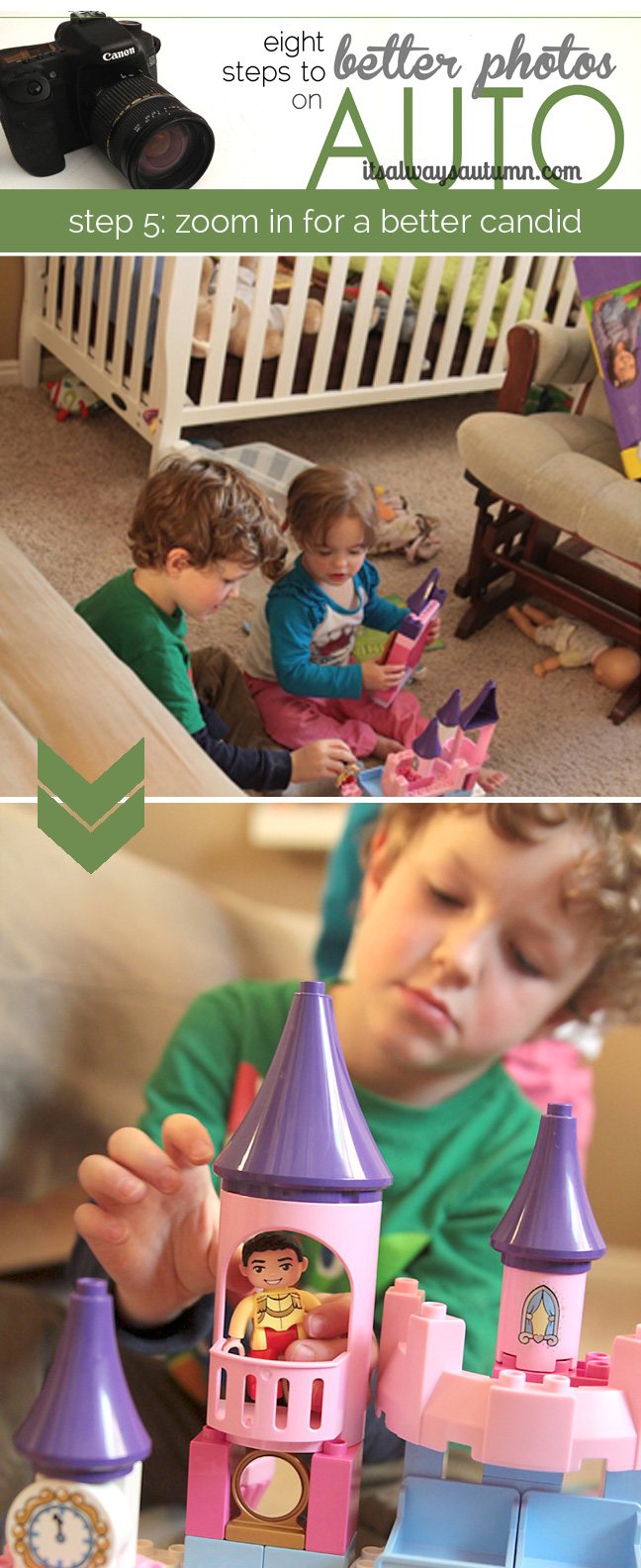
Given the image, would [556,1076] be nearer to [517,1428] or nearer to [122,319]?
[517,1428]

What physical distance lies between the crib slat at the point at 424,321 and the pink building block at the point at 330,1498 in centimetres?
229

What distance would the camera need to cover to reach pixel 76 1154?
0.80 meters

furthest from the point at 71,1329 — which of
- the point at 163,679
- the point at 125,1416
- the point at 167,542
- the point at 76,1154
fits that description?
the point at 167,542

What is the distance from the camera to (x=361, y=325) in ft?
8.14

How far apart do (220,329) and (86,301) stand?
1.00ft

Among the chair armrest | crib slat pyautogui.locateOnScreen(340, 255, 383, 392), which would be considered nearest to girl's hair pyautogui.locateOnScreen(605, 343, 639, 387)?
the chair armrest

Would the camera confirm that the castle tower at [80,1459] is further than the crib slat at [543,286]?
No

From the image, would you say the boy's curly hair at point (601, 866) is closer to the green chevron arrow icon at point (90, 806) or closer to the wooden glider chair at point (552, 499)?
the green chevron arrow icon at point (90, 806)

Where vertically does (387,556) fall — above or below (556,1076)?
above

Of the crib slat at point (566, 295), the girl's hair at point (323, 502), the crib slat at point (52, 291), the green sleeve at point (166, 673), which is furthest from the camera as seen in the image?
the crib slat at point (566, 295)

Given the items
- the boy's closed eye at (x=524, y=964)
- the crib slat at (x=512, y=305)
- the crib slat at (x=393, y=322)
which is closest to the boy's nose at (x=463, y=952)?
the boy's closed eye at (x=524, y=964)

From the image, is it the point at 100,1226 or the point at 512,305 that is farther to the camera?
the point at 512,305

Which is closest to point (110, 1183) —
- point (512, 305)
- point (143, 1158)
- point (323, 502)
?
point (143, 1158)

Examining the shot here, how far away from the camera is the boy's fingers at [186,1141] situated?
0.73 m
